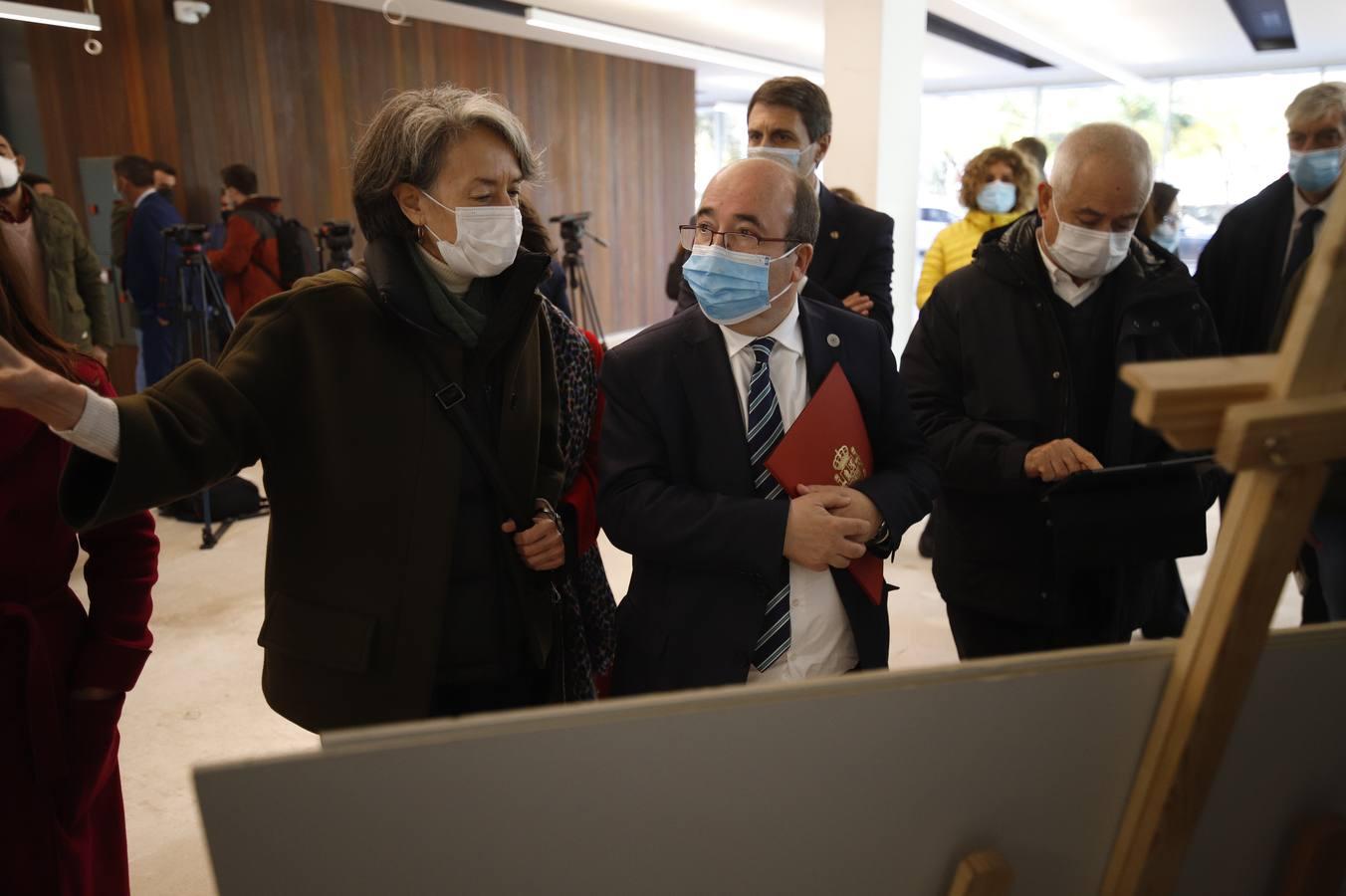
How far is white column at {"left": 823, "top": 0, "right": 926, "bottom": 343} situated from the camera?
541cm

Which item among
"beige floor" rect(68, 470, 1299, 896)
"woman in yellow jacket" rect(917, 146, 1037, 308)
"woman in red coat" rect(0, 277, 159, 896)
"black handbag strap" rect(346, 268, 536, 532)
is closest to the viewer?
"woman in red coat" rect(0, 277, 159, 896)

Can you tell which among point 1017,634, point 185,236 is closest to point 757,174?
point 1017,634

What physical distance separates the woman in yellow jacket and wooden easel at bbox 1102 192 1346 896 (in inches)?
138

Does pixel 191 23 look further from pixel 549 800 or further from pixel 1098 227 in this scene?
→ pixel 549 800

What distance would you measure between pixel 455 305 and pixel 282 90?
6.79m

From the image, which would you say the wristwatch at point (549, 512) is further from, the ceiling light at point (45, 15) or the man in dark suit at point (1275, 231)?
the ceiling light at point (45, 15)

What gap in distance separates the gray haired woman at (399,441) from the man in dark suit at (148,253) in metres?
4.64

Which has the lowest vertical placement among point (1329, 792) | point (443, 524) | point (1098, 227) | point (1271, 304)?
point (1329, 792)

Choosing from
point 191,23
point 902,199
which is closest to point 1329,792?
point 902,199

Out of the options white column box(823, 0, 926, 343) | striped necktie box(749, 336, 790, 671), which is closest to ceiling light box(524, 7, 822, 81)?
white column box(823, 0, 926, 343)

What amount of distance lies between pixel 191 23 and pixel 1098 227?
672 cm

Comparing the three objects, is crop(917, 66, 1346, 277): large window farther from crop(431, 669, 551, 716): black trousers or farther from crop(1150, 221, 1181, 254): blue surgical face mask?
crop(431, 669, 551, 716): black trousers

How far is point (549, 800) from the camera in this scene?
703mm

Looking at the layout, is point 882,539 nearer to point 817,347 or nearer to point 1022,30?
point 817,347
